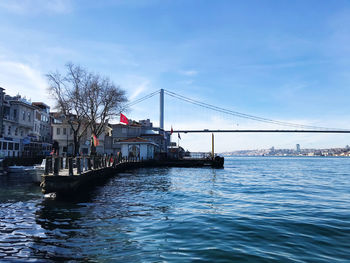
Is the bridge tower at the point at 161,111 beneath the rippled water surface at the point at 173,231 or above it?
above

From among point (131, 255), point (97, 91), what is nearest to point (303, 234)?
point (131, 255)

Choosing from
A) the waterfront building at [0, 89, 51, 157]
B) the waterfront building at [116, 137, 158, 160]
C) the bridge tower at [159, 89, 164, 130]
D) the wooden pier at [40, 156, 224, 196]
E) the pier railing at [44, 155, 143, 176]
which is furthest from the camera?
the bridge tower at [159, 89, 164, 130]

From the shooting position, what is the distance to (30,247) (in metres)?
5.74


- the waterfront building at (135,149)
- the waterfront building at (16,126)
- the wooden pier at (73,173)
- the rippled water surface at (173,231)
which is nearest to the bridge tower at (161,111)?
the waterfront building at (135,149)

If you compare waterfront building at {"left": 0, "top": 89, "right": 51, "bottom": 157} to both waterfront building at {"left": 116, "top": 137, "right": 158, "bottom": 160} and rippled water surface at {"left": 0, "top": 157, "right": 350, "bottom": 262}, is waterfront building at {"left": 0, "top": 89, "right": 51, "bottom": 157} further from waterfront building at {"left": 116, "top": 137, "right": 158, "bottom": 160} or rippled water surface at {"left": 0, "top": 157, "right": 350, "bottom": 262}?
rippled water surface at {"left": 0, "top": 157, "right": 350, "bottom": 262}

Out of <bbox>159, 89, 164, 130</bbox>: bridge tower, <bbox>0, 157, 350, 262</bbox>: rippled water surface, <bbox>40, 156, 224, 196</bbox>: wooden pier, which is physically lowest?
<bbox>0, 157, 350, 262</bbox>: rippled water surface

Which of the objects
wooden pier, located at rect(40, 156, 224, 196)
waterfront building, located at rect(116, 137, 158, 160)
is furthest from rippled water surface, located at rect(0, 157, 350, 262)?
waterfront building, located at rect(116, 137, 158, 160)

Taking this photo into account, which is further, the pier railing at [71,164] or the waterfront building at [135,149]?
the waterfront building at [135,149]

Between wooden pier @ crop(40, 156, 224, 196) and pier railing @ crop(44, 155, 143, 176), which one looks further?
pier railing @ crop(44, 155, 143, 176)

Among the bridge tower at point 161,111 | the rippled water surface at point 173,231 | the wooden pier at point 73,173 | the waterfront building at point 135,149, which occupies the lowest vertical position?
the rippled water surface at point 173,231

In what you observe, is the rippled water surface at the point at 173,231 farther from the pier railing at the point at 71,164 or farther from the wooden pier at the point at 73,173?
the pier railing at the point at 71,164

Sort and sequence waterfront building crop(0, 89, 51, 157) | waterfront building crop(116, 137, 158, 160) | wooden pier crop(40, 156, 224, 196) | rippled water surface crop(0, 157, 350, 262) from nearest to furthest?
1. rippled water surface crop(0, 157, 350, 262)
2. wooden pier crop(40, 156, 224, 196)
3. waterfront building crop(0, 89, 51, 157)
4. waterfront building crop(116, 137, 158, 160)

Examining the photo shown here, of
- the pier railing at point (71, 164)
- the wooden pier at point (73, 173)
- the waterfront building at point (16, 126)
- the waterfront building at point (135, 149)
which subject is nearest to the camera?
the wooden pier at point (73, 173)

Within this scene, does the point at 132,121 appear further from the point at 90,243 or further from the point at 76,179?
the point at 90,243
